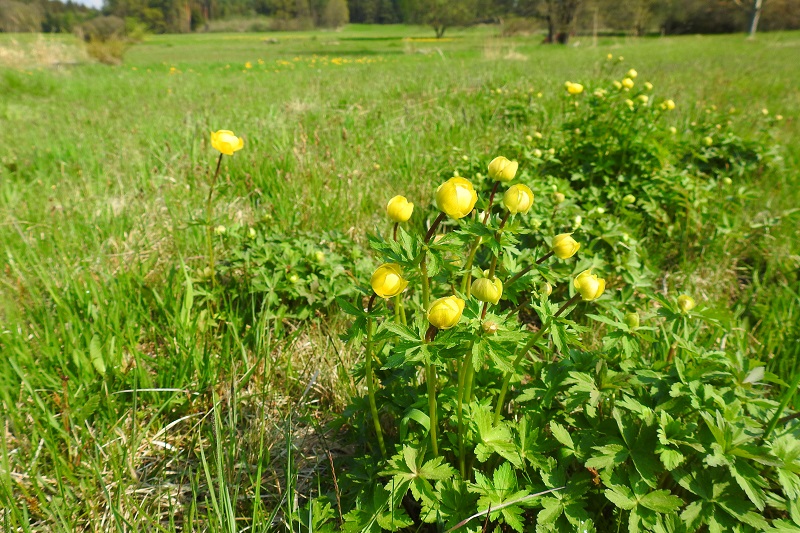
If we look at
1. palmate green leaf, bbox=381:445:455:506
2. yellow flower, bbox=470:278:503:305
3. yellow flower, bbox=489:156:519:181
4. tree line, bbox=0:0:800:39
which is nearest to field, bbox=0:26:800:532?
palmate green leaf, bbox=381:445:455:506

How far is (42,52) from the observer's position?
11891mm

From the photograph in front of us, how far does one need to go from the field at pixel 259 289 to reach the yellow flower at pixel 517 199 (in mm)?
288

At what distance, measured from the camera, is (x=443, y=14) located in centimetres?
4394

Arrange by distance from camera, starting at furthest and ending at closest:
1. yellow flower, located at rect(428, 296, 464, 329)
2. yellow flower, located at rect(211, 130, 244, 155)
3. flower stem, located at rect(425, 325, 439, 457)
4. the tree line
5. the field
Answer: the tree line
yellow flower, located at rect(211, 130, 244, 155)
the field
flower stem, located at rect(425, 325, 439, 457)
yellow flower, located at rect(428, 296, 464, 329)

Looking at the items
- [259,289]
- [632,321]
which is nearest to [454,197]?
[632,321]

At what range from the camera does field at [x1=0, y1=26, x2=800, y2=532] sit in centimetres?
115

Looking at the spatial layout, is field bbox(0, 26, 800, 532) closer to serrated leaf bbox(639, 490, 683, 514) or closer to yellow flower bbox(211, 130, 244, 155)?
serrated leaf bbox(639, 490, 683, 514)

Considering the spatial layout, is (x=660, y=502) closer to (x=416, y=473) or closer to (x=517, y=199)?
(x=416, y=473)

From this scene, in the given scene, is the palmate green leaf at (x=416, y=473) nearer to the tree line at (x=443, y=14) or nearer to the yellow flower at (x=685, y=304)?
the yellow flower at (x=685, y=304)

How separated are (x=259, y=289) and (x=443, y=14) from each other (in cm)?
4925

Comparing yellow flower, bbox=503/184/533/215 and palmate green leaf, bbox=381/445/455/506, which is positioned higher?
yellow flower, bbox=503/184/533/215

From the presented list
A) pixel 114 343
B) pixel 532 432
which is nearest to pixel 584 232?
pixel 532 432

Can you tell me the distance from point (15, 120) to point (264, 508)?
6010 mm

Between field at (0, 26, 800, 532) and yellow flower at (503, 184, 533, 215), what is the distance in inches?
11.3
